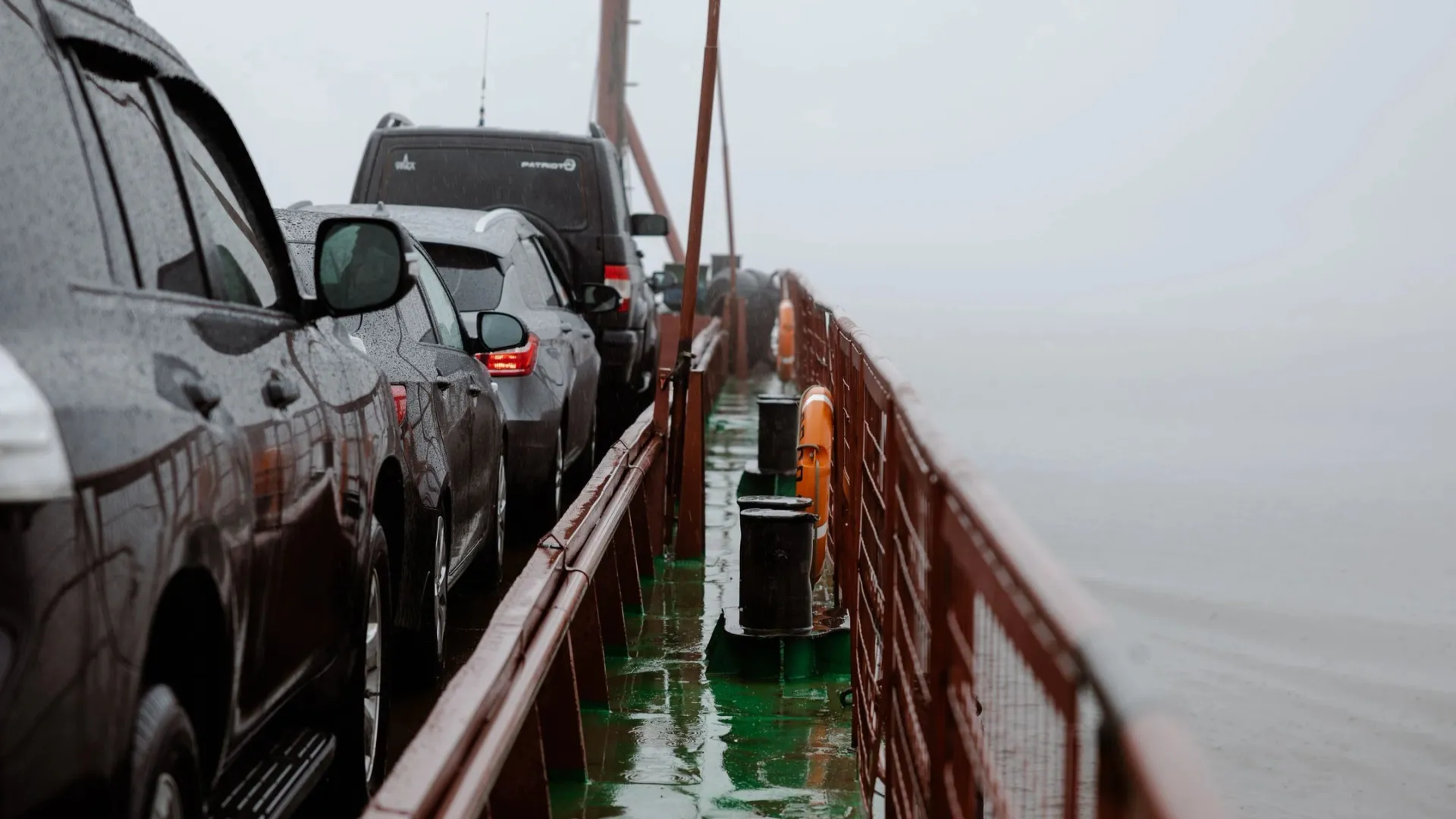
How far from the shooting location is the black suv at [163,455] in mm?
2697

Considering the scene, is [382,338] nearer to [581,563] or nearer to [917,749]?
[581,563]

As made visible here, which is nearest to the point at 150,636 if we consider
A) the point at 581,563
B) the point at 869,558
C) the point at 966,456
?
the point at 966,456

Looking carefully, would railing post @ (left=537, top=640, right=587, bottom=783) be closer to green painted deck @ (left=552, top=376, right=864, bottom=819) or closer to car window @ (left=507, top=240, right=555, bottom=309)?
green painted deck @ (left=552, top=376, right=864, bottom=819)

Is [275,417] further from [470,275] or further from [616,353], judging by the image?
[616,353]

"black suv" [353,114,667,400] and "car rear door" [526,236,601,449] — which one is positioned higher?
"black suv" [353,114,667,400]

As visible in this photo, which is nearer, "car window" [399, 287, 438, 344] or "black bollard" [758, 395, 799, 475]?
"car window" [399, 287, 438, 344]

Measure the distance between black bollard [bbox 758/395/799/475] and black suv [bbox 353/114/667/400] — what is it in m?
2.20

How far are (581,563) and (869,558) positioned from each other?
0.97 meters

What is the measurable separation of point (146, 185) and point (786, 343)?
21638 mm

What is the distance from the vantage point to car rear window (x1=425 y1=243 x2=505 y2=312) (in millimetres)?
9844

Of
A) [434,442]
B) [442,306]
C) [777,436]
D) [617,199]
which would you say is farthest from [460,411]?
[617,199]

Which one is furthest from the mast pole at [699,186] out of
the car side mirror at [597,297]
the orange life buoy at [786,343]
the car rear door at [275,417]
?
the orange life buoy at [786,343]

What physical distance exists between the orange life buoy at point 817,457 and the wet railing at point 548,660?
2.11 feet

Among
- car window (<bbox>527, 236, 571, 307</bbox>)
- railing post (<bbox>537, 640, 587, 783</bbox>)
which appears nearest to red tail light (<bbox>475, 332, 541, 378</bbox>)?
car window (<bbox>527, 236, 571, 307</bbox>)
